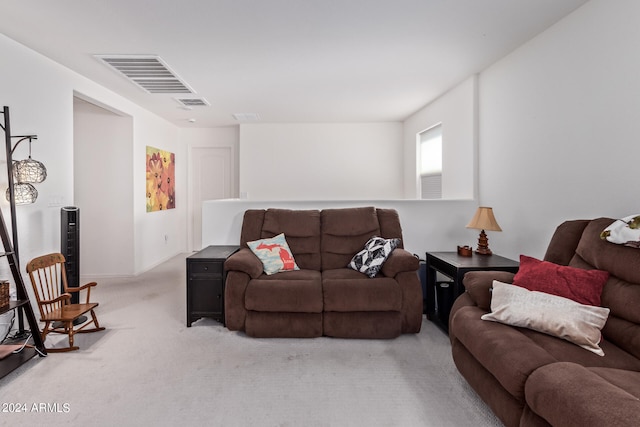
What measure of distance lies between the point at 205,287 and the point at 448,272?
7.03ft

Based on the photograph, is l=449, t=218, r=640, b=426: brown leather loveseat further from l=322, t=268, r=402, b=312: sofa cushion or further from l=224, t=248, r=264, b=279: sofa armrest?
l=224, t=248, r=264, b=279: sofa armrest

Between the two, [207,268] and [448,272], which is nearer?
[448,272]

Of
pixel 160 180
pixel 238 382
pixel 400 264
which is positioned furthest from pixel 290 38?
pixel 160 180

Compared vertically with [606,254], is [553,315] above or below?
below

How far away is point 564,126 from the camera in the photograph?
2566mm

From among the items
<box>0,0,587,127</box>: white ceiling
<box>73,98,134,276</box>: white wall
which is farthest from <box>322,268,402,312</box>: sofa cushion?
<box>73,98,134,276</box>: white wall

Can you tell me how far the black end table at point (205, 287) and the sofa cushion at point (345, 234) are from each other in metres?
0.98

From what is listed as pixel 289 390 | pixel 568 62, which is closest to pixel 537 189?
pixel 568 62

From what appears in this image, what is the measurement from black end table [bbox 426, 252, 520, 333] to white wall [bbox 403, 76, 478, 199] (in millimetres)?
1025

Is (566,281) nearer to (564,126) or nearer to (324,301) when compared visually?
(564,126)

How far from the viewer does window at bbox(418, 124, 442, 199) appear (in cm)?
477

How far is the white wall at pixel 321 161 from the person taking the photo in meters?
6.11

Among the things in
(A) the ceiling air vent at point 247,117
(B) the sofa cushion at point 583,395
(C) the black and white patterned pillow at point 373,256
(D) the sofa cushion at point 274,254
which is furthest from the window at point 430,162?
(B) the sofa cushion at point 583,395

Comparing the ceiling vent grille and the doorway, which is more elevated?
the ceiling vent grille
